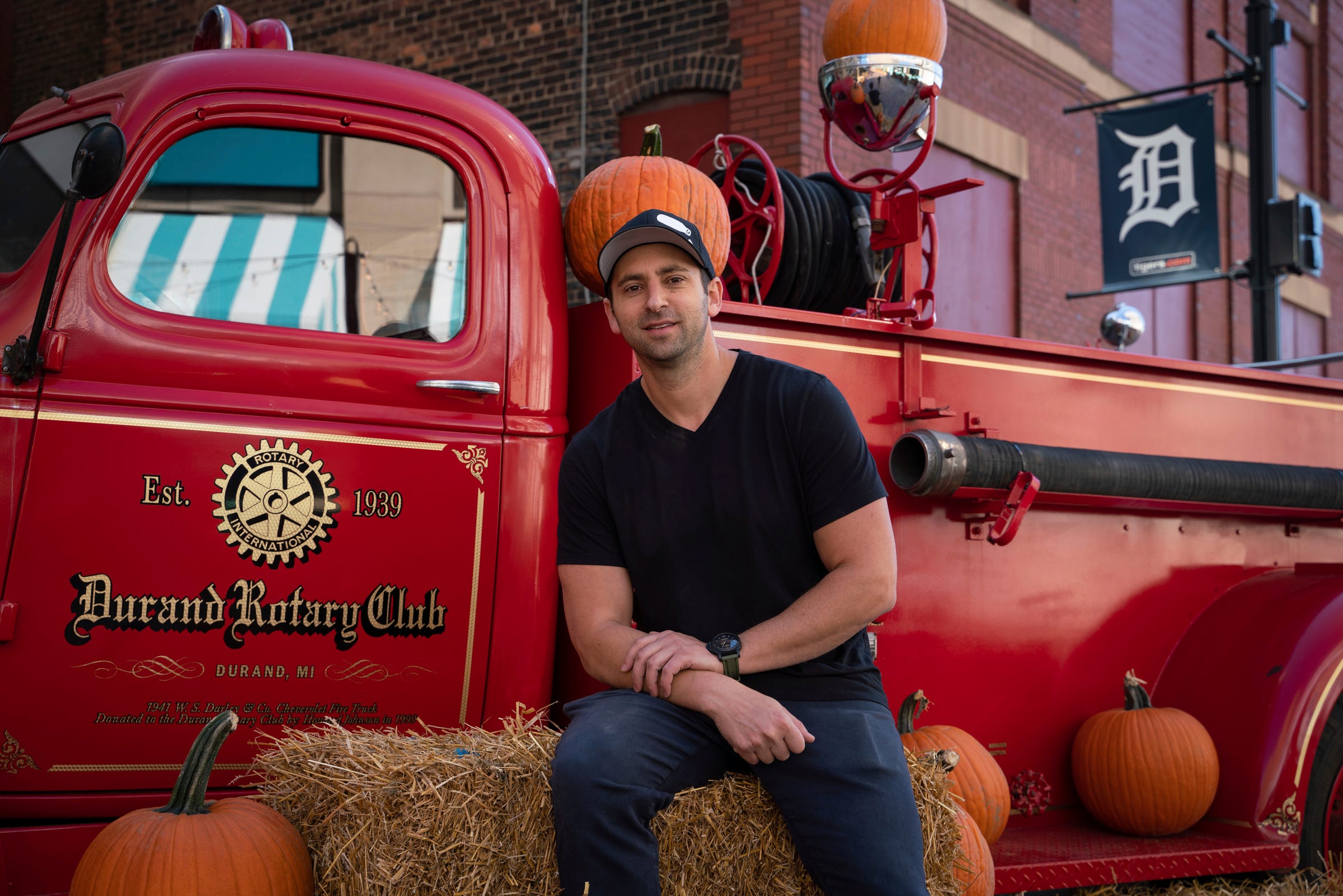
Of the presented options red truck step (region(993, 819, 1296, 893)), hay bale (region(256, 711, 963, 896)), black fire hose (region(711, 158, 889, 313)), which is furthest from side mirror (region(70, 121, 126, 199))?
red truck step (region(993, 819, 1296, 893))

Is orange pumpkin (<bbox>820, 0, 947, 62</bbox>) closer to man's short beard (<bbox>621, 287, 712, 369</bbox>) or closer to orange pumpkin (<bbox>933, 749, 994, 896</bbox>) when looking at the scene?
man's short beard (<bbox>621, 287, 712, 369</bbox>)

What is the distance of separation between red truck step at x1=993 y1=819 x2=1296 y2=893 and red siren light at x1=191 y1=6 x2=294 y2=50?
3.02 m

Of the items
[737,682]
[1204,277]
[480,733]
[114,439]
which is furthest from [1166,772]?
[1204,277]

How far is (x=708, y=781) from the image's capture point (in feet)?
8.23

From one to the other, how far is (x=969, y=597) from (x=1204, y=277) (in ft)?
26.3

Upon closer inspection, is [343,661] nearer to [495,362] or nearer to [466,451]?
[466,451]

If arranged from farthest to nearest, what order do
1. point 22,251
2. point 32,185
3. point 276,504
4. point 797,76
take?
point 797,76, point 32,185, point 22,251, point 276,504

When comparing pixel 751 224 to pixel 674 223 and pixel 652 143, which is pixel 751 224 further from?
pixel 674 223

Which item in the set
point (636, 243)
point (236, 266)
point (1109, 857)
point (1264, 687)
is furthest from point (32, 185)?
point (1264, 687)

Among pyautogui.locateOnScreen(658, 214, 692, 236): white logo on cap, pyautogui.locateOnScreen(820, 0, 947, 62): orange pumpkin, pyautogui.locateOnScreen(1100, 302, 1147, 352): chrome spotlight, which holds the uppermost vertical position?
Result: pyautogui.locateOnScreen(820, 0, 947, 62): orange pumpkin

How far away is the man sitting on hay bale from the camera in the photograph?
236 centimetres

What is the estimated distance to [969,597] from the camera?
3.77 m

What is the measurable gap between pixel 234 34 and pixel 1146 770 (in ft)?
11.0

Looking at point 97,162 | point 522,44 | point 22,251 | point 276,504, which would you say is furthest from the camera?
point 522,44
